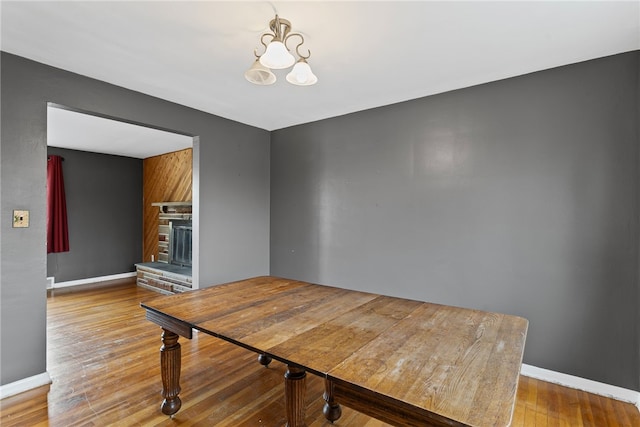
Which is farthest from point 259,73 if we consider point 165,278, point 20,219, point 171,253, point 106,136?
point 171,253

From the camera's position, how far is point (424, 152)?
293cm

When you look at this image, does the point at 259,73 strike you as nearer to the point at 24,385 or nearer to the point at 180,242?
the point at 24,385

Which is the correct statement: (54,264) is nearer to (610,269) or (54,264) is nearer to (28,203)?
(28,203)

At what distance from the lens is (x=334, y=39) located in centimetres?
199

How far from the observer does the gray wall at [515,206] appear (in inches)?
84.2

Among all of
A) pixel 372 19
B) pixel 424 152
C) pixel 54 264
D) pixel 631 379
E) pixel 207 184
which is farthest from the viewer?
pixel 54 264

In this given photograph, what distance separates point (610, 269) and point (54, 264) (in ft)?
22.9

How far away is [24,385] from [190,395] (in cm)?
117

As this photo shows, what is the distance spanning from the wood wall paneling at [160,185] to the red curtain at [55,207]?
50.9 inches

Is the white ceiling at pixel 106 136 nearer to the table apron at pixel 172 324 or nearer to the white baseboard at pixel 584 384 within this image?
the table apron at pixel 172 324

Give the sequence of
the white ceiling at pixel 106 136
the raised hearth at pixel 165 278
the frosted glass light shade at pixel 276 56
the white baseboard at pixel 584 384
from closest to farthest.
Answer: the frosted glass light shade at pixel 276 56
the white baseboard at pixel 584 384
the white ceiling at pixel 106 136
the raised hearth at pixel 165 278

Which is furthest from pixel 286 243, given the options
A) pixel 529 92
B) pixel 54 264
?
pixel 54 264

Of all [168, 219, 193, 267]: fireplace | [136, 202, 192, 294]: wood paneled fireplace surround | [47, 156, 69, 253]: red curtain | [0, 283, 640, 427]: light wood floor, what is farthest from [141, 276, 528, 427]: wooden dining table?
[47, 156, 69, 253]: red curtain

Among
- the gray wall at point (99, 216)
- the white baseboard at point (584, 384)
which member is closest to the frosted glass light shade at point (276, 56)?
the white baseboard at point (584, 384)
